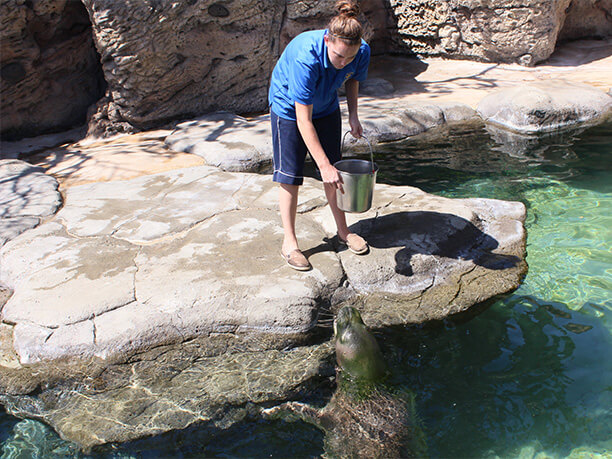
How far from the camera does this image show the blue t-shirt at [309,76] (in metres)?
2.73

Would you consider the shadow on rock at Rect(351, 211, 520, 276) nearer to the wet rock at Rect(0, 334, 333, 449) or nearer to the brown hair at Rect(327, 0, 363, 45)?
the wet rock at Rect(0, 334, 333, 449)

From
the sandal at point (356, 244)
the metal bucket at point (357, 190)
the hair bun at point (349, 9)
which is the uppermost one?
the hair bun at point (349, 9)

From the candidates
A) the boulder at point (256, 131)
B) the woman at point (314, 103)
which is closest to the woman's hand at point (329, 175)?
the woman at point (314, 103)

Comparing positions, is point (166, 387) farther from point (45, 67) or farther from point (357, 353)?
point (45, 67)

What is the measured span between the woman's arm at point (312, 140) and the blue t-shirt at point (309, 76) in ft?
0.15

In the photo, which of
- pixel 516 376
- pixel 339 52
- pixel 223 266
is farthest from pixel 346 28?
pixel 516 376

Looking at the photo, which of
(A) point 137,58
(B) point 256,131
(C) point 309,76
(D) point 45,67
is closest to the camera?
(C) point 309,76

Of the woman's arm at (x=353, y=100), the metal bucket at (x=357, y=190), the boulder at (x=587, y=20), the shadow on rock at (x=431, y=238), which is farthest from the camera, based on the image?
the boulder at (x=587, y=20)

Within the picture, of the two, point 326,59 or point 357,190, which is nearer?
point 326,59

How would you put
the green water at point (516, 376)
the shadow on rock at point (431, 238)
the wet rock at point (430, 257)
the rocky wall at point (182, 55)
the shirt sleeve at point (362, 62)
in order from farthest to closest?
the rocky wall at point (182, 55) → the shadow on rock at point (431, 238) → the wet rock at point (430, 257) → the shirt sleeve at point (362, 62) → the green water at point (516, 376)

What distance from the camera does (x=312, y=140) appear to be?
9.27 feet

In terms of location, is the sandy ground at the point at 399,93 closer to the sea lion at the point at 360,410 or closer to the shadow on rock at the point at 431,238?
the shadow on rock at the point at 431,238

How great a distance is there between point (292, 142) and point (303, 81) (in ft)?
1.41

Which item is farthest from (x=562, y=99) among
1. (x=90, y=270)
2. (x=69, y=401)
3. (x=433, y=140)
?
(x=69, y=401)
